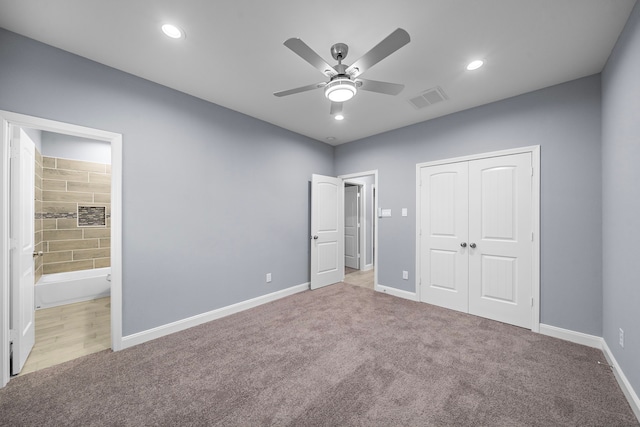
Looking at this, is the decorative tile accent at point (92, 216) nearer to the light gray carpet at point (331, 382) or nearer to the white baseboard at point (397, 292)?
the light gray carpet at point (331, 382)

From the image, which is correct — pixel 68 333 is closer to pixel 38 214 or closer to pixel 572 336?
pixel 38 214

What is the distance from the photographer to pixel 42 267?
369cm

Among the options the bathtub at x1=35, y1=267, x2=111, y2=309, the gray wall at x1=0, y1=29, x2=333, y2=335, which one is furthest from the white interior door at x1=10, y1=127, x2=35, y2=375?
the bathtub at x1=35, y1=267, x2=111, y2=309

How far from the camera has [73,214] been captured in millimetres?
3961

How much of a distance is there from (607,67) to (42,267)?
23.8 ft

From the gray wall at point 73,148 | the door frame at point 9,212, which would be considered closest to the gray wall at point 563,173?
the door frame at point 9,212

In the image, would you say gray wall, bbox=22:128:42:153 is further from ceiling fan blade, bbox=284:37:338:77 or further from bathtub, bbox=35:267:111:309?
ceiling fan blade, bbox=284:37:338:77

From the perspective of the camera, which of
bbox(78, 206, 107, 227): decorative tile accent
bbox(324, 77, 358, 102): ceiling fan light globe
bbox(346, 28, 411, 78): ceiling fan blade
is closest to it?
bbox(346, 28, 411, 78): ceiling fan blade

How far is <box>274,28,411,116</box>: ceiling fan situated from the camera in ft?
4.97

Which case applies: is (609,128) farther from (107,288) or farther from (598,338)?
(107,288)

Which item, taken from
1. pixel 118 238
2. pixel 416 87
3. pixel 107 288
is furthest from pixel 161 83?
pixel 107 288

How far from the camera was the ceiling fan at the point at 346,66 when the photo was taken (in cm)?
151

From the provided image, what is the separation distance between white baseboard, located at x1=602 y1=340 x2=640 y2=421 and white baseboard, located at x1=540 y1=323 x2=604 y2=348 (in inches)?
6.2

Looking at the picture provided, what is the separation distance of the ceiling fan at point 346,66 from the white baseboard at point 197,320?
110 inches
